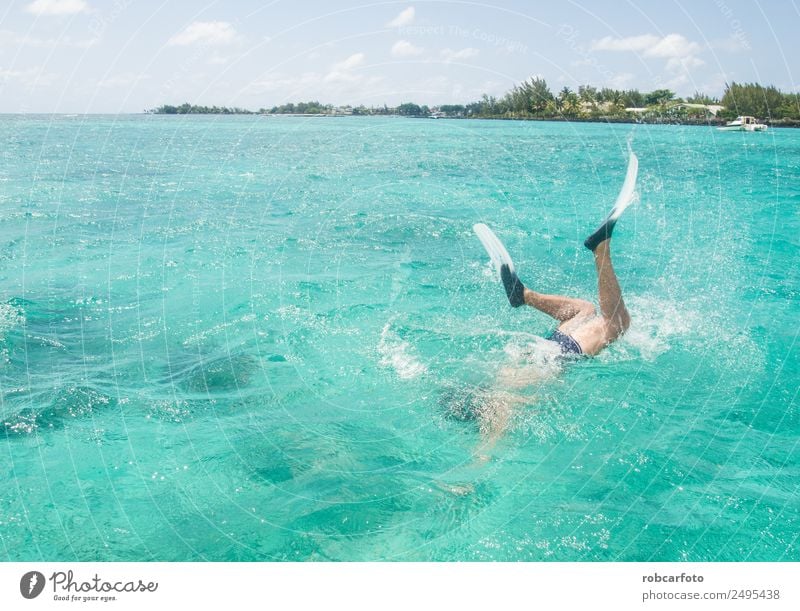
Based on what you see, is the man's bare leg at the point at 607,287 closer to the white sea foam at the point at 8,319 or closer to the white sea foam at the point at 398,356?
the white sea foam at the point at 398,356

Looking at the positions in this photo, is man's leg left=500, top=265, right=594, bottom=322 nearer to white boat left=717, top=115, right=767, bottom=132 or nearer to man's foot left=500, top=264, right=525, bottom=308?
man's foot left=500, top=264, right=525, bottom=308

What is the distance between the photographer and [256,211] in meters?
18.7

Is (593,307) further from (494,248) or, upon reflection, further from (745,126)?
(745,126)

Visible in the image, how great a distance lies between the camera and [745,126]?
57.4 meters

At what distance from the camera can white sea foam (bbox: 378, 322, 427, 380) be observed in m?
8.02

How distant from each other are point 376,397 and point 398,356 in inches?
46.8

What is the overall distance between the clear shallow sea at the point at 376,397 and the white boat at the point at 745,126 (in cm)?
4941

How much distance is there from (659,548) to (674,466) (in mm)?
1285

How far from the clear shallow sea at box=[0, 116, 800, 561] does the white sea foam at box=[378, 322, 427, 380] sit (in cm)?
5

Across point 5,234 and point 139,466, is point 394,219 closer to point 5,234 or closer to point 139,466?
point 5,234

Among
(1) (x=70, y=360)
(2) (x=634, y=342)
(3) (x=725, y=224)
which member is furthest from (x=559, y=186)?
(1) (x=70, y=360)

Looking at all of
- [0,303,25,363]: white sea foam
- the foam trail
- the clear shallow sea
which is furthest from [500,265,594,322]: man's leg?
Answer: [0,303,25,363]: white sea foam

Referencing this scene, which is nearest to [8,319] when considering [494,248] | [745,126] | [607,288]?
[494,248]

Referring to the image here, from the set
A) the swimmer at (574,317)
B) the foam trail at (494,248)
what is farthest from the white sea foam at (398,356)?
the foam trail at (494,248)
